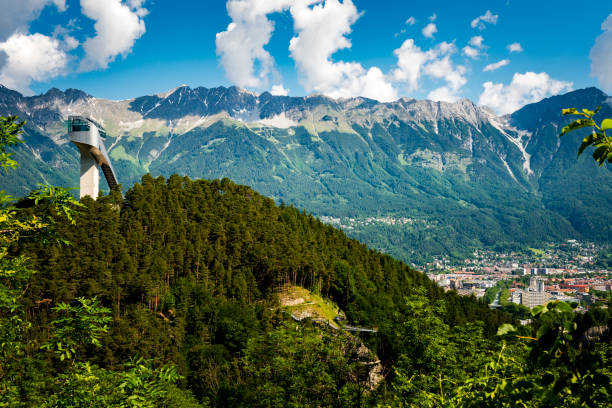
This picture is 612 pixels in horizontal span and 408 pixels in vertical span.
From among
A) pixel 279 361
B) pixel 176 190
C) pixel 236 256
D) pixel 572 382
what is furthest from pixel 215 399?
pixel 176 190

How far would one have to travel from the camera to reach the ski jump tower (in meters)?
62.0

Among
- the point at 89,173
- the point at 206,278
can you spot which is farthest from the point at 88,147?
the point at 206,278

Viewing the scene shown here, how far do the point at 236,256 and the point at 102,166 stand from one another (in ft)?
98.5

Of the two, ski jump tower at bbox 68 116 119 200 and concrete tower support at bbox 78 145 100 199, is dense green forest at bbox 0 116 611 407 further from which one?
ski jump tower at bbox 68 116 119 200

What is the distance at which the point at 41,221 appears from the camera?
7426 millimetres

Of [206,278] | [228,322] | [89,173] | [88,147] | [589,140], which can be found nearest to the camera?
[589,140]

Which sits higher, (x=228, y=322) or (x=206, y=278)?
(x=206, y=278)

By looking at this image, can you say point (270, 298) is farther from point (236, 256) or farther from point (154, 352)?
point (154, 352)

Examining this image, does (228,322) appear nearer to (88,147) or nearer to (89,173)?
(89,173)

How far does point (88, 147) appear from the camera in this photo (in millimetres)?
63344

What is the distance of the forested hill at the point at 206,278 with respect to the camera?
42719mm

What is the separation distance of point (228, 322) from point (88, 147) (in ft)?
122

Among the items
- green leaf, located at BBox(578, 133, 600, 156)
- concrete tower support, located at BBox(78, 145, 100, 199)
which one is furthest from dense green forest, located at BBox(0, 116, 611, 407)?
concrete tower support, located at BBox(78, 145, 100, 199)

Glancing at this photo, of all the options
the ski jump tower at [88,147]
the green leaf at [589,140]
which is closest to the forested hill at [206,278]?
the ski jump tower at [88,147]
